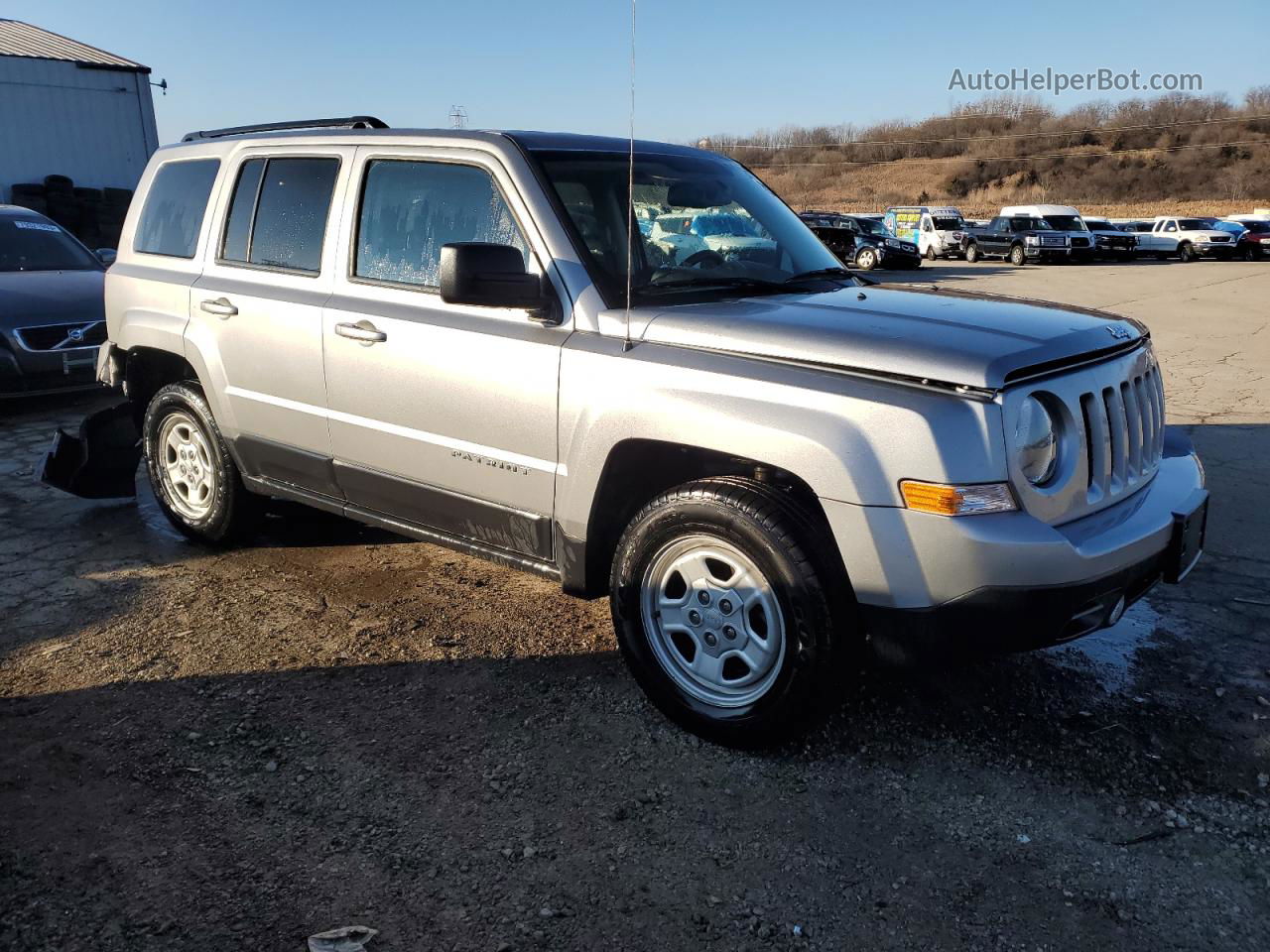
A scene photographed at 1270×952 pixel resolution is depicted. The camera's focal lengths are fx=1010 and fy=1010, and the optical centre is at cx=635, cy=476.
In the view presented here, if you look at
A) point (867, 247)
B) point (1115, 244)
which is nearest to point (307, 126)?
point (867, 247)

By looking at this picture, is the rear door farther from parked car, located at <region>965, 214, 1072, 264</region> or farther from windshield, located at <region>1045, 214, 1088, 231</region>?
windshield, located at <region>1045, 214, 1088, 231</region>

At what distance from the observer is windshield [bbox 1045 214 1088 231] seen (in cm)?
3222

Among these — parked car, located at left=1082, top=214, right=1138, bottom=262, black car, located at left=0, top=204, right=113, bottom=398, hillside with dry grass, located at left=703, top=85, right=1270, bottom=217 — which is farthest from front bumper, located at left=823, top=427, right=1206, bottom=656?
hillside with dry grass, located at left=703, top=85, right=1270, bottom=217

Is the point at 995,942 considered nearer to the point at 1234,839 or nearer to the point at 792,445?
the point at 1234,839

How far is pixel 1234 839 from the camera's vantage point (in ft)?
9.25

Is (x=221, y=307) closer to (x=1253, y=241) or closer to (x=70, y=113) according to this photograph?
(x=70, y=113)

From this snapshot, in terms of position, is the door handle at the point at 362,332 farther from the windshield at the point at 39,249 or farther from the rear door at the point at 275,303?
the windshield at the point at 39,249

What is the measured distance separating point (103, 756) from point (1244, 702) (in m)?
3.91

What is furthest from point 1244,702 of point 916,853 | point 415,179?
point 415,179

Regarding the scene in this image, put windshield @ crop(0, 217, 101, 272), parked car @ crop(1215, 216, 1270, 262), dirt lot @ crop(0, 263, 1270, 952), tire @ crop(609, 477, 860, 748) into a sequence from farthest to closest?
parked car @ crop(1215, 216, 1270, 262), windshield @ crop(0, 217, 101, 272), tire @ crop(609, 477, 860, 748), dirt lot @ crop(0, 263, 1270, 952)

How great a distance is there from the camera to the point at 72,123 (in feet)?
70.7

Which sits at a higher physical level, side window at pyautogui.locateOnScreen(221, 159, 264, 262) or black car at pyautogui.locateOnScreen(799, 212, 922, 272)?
side window at pyautogui.locateOnScreen(221, 159, 264, 262)

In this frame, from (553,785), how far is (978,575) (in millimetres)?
1408

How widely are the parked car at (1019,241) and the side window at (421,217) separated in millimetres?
31145
